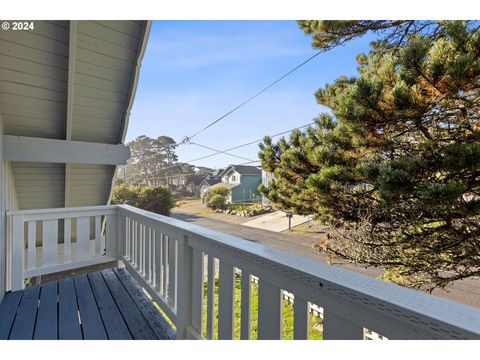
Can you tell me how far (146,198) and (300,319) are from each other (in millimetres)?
10174

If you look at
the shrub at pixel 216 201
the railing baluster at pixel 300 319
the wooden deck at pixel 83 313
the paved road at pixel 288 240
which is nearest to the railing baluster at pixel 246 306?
the railing baluster at pixel 300 319

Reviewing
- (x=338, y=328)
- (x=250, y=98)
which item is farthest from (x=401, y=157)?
(x=250, y=98)

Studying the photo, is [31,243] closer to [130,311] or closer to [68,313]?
[68,313]

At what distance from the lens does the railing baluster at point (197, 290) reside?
54.4 inches

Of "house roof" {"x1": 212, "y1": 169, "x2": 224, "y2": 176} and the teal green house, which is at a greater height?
"house roof" {"x1": 212, "y1": 169, "x2": 224, "y2": 176}

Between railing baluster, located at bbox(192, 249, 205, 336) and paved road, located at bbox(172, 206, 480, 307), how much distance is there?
12.7 feet

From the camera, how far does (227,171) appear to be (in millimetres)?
14938

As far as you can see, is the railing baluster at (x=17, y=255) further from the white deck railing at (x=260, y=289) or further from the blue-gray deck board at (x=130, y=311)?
the blue-gray deck board at (x=130, y=311)

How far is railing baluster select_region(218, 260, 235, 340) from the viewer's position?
113 cm

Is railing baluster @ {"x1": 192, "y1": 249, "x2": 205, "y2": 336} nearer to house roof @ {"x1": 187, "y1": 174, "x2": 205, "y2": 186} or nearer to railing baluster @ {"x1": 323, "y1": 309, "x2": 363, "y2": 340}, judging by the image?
railing baluster @ {"x1": 323, "y1": 309, "x2": 363, "y2": 340}

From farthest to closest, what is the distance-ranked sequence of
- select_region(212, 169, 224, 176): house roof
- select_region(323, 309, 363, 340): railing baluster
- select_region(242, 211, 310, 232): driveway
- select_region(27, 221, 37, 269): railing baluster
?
select_region(212, 169, 224, 176): house roof → select_region(242, 211, 310, 232): driveway → select_region(27, 221, 37, 269): railing baluster → select_region(323, 309, 363, 340): railing baluster

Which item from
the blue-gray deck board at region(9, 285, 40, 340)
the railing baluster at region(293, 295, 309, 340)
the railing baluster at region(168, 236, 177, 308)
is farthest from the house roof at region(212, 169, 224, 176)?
the railing baluster at region(293, 295, 309, 340)
